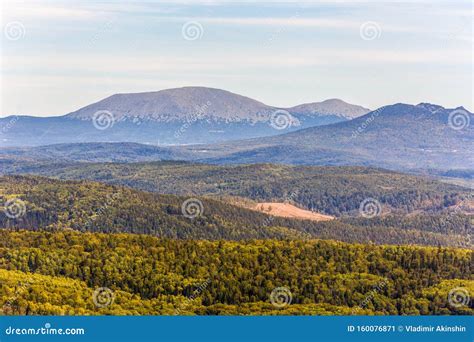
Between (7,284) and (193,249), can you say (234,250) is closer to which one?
(193,249)

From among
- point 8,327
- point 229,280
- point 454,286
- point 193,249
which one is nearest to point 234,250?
point 193,249

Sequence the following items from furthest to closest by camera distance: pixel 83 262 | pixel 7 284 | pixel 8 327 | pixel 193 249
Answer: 1. pixel 193 249
2. pixel 83 262
3. pixel 7 284
4. pixel 8 327

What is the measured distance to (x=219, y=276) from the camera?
144 meters

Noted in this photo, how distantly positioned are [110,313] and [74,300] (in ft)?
24.3

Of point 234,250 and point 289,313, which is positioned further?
point 234,250

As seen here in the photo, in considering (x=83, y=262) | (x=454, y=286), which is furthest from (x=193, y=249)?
(x=454, y=286)

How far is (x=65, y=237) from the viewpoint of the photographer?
17125 cm

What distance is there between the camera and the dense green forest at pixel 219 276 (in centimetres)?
12825

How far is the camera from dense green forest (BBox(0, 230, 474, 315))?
128 meters

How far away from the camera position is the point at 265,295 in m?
138

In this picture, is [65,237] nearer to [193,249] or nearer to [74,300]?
[193,249]

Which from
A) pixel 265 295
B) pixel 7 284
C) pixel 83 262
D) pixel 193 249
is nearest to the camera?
pixel 7 284

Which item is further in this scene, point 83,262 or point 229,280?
point 83,262

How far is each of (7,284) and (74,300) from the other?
11847 mm
